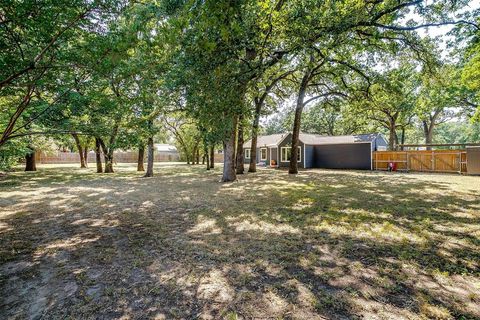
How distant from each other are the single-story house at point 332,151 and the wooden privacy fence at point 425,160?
96 cm

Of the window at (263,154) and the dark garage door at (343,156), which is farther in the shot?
the window at (263,154)

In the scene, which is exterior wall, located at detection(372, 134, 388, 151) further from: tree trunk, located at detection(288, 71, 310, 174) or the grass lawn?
the grass lawn

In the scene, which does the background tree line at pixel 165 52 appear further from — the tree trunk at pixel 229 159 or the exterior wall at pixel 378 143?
the exterior wall at pixel 378 143

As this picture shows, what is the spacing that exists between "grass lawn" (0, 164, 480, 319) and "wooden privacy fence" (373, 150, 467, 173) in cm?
1213

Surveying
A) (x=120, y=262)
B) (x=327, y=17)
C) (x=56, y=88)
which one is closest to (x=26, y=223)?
(x=56, y=88)

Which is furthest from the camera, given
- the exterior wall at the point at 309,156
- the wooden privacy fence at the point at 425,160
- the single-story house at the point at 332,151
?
the exterior wall at the point at 309,156

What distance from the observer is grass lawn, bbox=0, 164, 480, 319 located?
7.57ft

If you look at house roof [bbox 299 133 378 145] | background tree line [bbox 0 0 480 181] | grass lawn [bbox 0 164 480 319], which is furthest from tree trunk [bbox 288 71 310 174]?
grass lawn [bbox 0 164 480 319]

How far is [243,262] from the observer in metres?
3.27

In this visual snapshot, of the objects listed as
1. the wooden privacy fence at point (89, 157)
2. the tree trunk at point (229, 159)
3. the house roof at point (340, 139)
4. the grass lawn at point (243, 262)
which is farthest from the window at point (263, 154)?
the grass lawn at point (243, 262)

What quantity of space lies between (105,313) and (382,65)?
1464 centimetres

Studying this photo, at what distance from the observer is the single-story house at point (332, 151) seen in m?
20.5

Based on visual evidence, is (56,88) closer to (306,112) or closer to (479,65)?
(479,65)

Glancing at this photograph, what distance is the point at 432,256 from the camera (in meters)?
3.34
